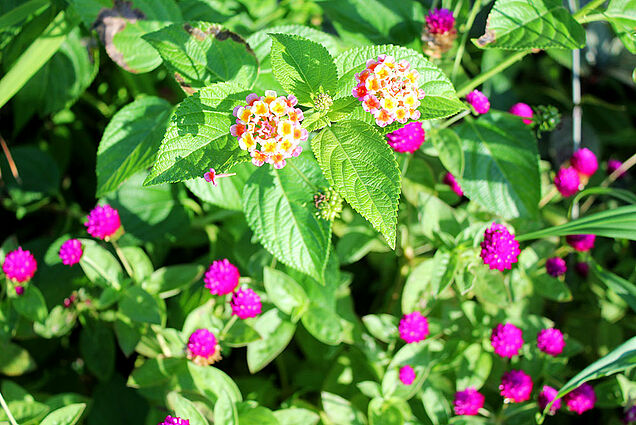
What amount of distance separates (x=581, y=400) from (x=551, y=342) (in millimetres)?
137

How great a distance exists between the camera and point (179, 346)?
1.22 metres

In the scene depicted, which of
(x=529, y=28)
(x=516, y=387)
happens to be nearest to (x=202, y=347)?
(x=516, y=387)

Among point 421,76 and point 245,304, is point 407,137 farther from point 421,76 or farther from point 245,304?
point 245,304

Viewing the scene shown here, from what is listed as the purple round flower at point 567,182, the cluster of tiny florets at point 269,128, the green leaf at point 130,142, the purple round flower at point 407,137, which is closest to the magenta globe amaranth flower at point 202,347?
the green leaf at point 130,142

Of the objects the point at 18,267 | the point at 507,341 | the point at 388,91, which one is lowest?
the point at 507,341

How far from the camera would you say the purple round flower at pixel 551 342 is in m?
1.27

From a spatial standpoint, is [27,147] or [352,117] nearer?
[352,117]

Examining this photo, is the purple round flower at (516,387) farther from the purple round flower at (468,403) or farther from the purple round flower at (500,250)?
the purple round flower at (500,250)

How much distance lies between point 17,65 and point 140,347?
74 centimetres

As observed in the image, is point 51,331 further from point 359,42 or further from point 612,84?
point 612,84

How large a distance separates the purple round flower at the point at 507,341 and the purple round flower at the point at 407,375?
21 cm

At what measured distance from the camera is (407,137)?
118 centimetres

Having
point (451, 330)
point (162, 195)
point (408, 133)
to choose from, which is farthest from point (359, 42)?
point (451, 330)

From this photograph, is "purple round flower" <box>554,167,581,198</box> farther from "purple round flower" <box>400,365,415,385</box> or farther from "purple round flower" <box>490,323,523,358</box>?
"purple round flower" <box>400,365,415,385</box>
